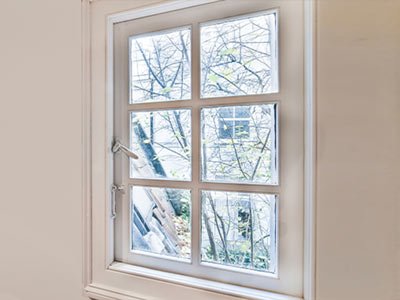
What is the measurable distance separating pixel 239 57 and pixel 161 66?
0.28 meters

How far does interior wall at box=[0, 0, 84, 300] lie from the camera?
0.83 metres

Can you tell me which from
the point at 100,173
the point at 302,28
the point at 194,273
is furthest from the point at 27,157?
the point at 302,28

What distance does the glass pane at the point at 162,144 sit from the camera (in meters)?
0.79

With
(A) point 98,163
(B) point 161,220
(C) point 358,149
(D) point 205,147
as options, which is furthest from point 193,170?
(C) point 358,149

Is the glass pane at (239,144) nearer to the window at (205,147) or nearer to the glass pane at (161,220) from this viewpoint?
the window at (205,147)

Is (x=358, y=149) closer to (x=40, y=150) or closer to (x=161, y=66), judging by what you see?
(x=161, y=66)

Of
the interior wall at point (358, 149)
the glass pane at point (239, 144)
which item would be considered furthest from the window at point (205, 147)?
the interior wall at point (358, 149)

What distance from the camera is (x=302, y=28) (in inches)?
25.3

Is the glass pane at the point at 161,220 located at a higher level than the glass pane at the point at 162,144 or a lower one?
lower

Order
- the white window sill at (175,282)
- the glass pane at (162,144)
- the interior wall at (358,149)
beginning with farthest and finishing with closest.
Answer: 1. the glass pane at (162,144)
2. the white window sill at (175,282)
3. the interior wall at (358,149)

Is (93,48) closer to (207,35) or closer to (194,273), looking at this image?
(207,35)

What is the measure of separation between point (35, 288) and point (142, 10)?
1132 mm

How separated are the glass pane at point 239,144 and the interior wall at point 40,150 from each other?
1.56 feet

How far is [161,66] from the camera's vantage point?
82cm
